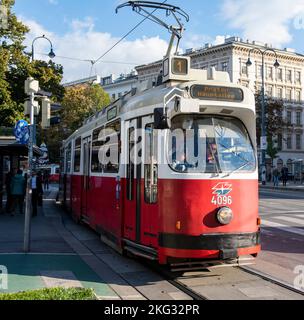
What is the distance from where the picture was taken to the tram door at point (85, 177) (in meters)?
12.8

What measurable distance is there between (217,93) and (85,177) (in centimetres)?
615

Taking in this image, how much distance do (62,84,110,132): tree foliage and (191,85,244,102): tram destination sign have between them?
4514cm

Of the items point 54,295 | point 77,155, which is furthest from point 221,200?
point 77,155

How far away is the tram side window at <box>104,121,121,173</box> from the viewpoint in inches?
374

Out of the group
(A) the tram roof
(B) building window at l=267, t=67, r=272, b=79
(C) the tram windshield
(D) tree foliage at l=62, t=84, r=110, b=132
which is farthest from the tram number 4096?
(B) building window at l=267, t=67, r=272, b=79

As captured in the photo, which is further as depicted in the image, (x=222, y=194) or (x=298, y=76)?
(x=298, y=76)

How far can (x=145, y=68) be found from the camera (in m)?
78.3

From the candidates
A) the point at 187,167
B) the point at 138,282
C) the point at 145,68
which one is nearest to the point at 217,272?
the point at 138,282

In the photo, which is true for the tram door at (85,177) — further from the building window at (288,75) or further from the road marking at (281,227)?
the building window at (288,75)

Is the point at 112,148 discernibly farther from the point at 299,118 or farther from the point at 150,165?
the point at 299,118

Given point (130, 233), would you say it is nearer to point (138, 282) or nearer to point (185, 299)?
point (138, 282)

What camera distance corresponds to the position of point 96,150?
1176cm

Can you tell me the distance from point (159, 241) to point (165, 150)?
143cm

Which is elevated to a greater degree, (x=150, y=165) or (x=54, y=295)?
(x=150, y=165)
